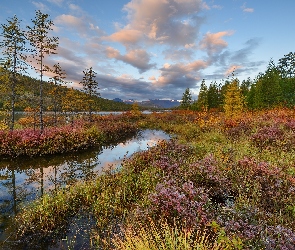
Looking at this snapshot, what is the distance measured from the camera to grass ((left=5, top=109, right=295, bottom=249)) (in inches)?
154

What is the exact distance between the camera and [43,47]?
18.6 metres

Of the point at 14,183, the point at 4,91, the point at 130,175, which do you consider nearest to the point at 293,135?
the point at 130,175

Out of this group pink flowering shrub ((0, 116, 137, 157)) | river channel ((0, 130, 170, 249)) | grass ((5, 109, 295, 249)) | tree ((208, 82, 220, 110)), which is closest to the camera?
grass ((5, 109, 295, 249))

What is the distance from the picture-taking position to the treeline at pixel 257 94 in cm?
2675

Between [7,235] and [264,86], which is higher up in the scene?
[264,86]

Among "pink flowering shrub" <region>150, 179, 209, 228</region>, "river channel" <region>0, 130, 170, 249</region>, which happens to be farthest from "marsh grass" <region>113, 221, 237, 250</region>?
Result: "river channel" <region>0, 130, 170, 249</region>

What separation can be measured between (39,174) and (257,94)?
46.7 metres

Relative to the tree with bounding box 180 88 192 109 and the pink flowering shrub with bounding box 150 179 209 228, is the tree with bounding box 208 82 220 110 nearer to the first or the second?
the tree with bounding box 180 88 192 109

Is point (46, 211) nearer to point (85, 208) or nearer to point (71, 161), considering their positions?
point (85, 208)

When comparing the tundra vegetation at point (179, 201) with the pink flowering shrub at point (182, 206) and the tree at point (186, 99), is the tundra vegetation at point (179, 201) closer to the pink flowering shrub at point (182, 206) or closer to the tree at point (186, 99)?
the pink flowering shrub at point (182, 206)

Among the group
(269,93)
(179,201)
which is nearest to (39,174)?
(179,201)

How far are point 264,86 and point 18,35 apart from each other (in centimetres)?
4500

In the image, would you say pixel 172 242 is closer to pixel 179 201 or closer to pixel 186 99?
pixel 179 201

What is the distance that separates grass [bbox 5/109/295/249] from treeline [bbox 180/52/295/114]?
57.6 feet
